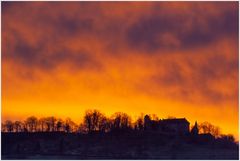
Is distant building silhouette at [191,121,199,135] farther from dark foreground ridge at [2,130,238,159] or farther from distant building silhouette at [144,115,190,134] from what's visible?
dark foreground ridge at [2,130,238,159]

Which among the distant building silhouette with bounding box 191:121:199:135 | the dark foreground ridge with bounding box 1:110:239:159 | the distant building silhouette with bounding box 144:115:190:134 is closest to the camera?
the dark foreground ridge with bounding box 1:110:239:159

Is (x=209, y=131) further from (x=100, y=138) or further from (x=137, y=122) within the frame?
(x=100, y=138)

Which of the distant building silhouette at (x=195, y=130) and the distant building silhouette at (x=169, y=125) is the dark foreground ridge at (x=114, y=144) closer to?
the distant building silhouette at (x=195, y=130)

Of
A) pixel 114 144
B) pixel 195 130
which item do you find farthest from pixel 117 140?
pixel 195 130

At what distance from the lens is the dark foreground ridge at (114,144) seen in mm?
99938

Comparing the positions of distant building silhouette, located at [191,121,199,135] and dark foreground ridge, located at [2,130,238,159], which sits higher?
distant building silhouette, located at [191,121,199,135]

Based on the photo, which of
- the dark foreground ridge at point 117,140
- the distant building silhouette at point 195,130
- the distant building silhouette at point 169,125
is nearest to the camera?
the dark foreground ridge at point 117,140

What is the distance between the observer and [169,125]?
5787 inches

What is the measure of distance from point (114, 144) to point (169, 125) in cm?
3647

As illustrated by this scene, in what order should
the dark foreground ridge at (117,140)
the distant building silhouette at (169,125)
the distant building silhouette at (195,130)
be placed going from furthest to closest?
1. the distant building silhouette at (169,125)
2. the distant building silhouette at (195,130)
3. the dark foreground ridge at (117,140)

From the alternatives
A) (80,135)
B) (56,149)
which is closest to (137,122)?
(80,135)

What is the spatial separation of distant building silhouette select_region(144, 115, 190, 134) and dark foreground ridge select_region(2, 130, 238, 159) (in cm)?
1159

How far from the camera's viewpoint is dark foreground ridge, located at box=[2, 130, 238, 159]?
99938 mm

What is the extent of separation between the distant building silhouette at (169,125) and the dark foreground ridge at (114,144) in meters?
11.6
